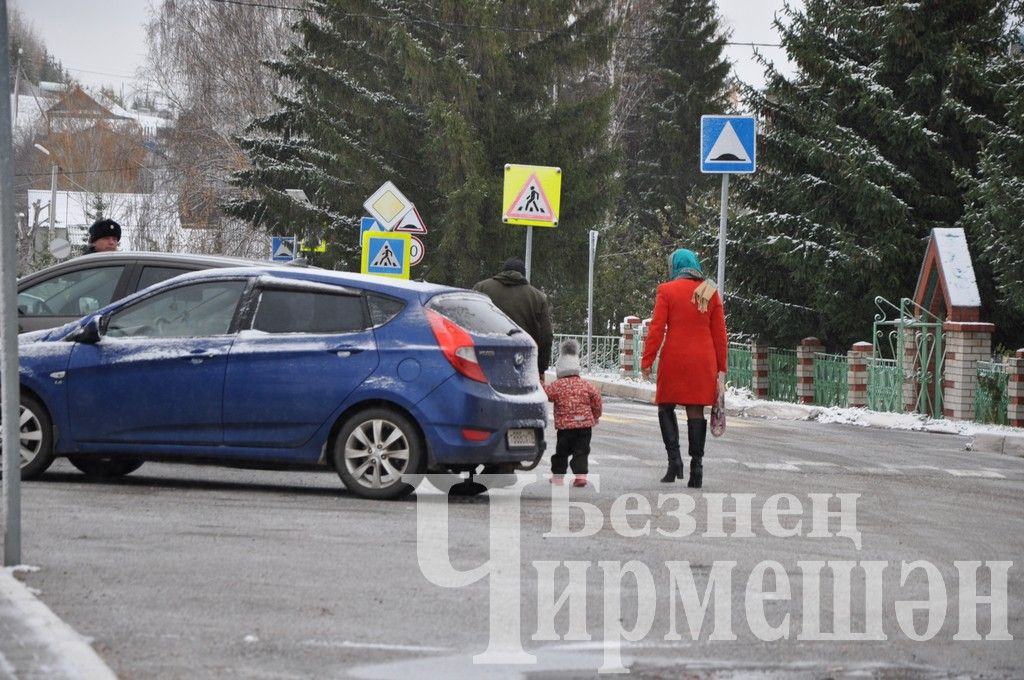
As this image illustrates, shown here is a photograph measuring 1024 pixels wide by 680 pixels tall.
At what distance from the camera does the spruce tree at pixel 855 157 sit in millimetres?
28453

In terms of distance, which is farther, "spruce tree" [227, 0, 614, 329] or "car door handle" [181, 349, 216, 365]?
"spruce tree" [227, 0, 614, 329]

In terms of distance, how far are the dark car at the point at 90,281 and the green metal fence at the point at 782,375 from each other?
15815 millimetres

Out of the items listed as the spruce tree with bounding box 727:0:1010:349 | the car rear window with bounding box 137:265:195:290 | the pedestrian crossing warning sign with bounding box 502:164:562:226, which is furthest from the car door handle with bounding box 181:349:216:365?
the spruce tree with bounding box 727:0:1010:349

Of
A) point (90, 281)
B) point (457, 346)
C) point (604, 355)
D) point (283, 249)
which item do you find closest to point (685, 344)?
point (457, 346)

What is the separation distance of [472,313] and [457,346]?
0.50 meters

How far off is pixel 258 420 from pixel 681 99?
4720cm

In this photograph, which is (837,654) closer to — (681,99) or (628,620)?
(628,620)

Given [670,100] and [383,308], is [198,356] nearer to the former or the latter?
[383,308]

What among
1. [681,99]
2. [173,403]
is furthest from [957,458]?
[681,99]

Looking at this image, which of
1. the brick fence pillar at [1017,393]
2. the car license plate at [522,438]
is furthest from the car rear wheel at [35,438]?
the brick fence pillar at [1017,393]

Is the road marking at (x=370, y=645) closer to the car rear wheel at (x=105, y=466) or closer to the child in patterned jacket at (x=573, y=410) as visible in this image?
the child in patterned jacket at (x=573, y=410)

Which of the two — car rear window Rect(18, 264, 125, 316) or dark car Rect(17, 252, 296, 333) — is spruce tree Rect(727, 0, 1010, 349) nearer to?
dark car Rect(17, 252, 296, 333)

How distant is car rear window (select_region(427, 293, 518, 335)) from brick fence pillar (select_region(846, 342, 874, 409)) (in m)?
14.2

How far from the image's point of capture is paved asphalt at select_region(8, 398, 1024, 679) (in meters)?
6.52
